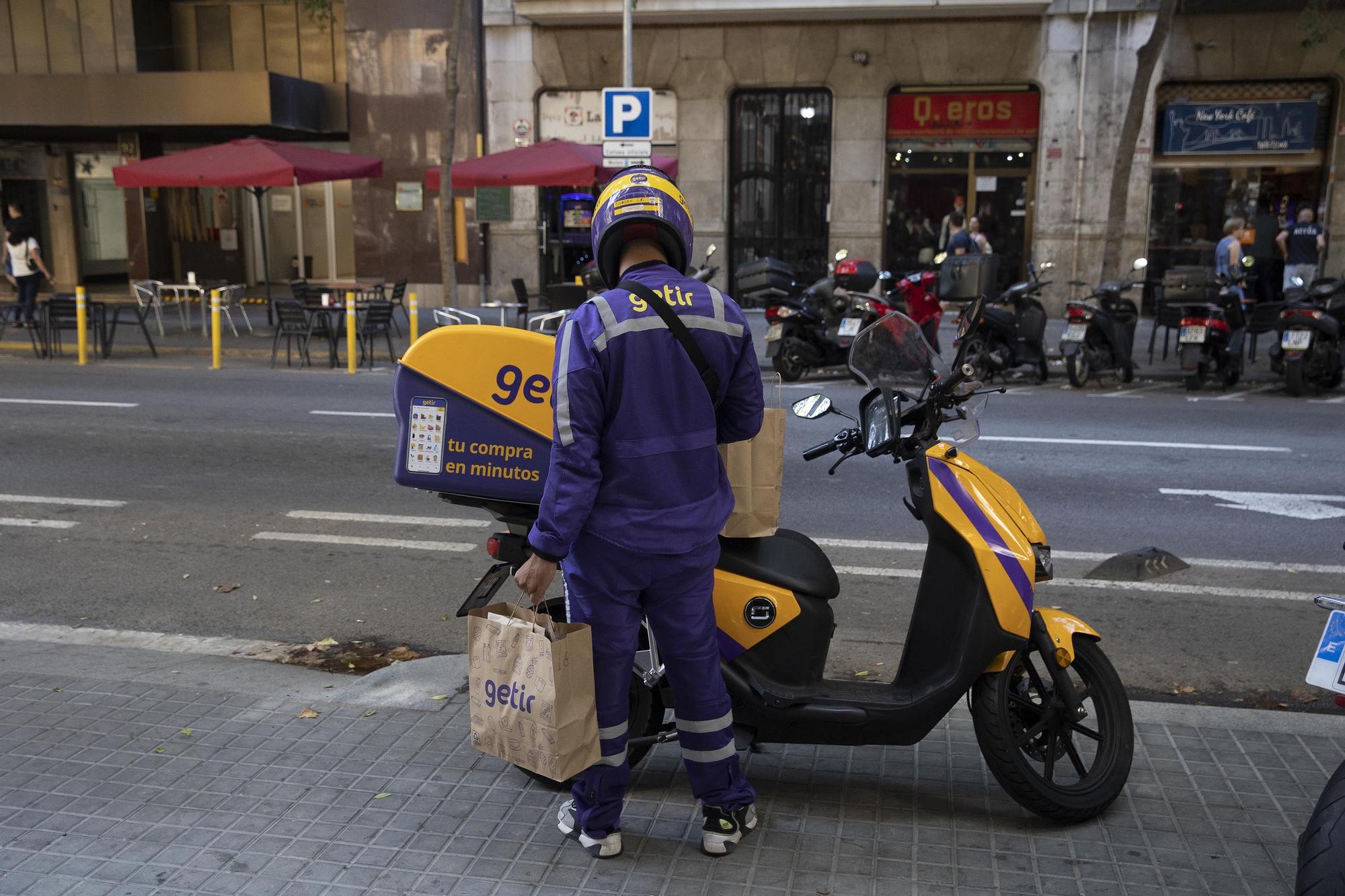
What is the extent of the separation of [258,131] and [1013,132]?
570 inches

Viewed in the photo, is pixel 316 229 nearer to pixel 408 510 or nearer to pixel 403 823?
pixel 408 510

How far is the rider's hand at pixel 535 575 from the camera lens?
3.27 metres

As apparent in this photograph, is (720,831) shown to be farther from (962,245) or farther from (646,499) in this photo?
(962,245)

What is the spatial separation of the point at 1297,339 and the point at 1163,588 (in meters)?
7.51

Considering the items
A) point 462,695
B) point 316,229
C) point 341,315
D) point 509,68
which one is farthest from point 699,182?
point 462,695

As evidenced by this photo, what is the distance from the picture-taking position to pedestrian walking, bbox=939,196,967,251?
21.0 metres

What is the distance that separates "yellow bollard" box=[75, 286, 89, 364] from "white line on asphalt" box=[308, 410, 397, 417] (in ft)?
18.2

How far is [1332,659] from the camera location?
289 cm

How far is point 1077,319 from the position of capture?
532 inches

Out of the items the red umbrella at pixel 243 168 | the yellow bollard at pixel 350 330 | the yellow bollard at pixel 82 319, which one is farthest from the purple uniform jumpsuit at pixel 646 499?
the red umbrella at pixel 243 168

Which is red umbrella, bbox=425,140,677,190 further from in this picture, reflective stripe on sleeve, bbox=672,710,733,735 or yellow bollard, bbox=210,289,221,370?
reflective stripe on sleeve, bbox=672,710,733,735

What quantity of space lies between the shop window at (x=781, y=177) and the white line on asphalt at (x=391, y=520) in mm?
15303

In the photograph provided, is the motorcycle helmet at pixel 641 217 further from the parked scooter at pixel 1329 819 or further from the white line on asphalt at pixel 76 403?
the white line on asphalt at pixel 76 403

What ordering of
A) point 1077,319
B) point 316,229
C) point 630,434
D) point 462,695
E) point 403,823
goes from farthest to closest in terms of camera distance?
1. point 316,229
2. point 1077,319
3. point 462,695
4. point 403,823
5. point 630,434
